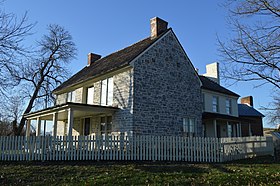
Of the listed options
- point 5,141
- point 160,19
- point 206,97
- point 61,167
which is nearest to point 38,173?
point 61,167

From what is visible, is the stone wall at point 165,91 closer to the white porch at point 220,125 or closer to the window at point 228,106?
the white porch at point 220,125

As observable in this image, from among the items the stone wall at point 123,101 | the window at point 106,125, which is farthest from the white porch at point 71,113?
the stone wall at point 123,101

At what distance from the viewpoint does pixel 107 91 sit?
17.3 metres

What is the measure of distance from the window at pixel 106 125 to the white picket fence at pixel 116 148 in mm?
3577

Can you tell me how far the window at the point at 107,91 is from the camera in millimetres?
16969

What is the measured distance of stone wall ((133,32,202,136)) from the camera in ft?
50.6

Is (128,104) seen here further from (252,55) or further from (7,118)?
(7,118)

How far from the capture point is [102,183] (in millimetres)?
8180

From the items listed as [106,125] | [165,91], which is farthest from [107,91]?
[165,91]

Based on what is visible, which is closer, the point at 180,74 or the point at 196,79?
the point at 180,74

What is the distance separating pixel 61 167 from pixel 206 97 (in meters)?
14.4

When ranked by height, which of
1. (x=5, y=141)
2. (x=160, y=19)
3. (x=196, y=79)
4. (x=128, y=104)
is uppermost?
(x=160, y=19)

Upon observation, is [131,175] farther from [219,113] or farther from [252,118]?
[252,118]

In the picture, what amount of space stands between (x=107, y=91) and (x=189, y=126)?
6.25m
